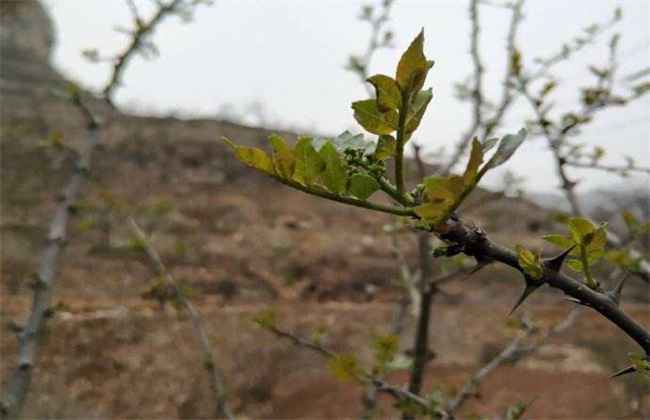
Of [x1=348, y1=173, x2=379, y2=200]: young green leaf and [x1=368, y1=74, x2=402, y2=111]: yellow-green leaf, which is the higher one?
[x1=368, y1=74, x2=402, y2=111]: yellow-green leaf

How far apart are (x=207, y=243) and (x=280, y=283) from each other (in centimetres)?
228

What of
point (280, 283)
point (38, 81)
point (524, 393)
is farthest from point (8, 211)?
point (524, 393)

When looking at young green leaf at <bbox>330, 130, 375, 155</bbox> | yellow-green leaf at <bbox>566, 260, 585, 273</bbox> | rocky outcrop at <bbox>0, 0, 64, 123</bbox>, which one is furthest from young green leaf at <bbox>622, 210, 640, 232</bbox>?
rocky outcrop at <bbox>0, 0, 64, 123</bbox>

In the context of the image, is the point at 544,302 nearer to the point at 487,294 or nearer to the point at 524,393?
the point at 487,294

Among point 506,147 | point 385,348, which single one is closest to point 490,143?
point 506,147

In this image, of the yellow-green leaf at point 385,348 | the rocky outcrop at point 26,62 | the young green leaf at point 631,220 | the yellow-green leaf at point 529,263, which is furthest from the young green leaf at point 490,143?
the rocky outcrop at point 26,62

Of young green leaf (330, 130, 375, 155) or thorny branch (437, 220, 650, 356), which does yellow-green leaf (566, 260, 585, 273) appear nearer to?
thorny branch (437, 220, 650, 356)

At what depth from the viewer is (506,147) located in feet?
1.62

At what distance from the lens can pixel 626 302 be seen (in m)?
13.0

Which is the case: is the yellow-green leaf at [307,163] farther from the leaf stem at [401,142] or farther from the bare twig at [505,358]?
the bare twig at [505,358]

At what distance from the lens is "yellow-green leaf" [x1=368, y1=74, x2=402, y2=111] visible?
0.47 meters

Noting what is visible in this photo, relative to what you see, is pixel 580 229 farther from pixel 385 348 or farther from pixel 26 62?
pixel 26 62

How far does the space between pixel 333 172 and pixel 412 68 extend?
110 millimetres

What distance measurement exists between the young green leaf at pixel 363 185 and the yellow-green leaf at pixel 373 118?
5cm
